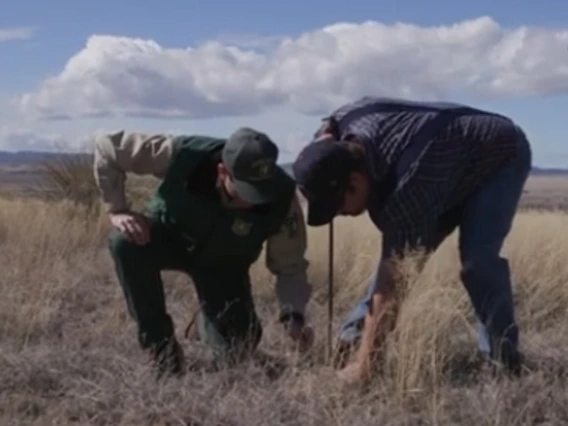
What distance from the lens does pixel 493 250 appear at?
5078mm

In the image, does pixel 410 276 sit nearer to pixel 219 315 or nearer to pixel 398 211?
pixel 398 211

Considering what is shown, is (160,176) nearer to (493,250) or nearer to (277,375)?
(277,375)

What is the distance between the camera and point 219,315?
18.2 feet

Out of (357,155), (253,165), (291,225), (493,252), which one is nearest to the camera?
(357,155)

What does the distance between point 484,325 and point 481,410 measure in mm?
689

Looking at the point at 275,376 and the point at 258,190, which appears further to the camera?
the point at 275,376

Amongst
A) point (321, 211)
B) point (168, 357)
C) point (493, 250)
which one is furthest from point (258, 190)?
point (493, 250)

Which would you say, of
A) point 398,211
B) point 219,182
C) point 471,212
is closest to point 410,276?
point 398,211

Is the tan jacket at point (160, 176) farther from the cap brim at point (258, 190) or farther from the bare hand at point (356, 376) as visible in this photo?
the bare hand at point (356, 376)

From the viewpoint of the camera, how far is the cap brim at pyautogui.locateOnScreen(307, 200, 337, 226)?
4.68 m

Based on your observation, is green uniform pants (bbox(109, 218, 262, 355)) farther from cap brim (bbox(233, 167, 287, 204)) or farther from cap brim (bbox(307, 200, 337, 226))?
cap brim (bbox(307, 200, 337, 226))

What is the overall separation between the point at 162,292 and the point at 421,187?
1.32m

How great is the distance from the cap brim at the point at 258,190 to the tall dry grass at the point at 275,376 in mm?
679

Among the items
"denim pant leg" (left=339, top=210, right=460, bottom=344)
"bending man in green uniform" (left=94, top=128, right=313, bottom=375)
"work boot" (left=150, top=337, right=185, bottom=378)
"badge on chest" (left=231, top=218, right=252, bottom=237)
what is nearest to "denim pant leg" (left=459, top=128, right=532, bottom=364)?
"denim pant leg" (left=339, top=210, right=460, bottom=344)
